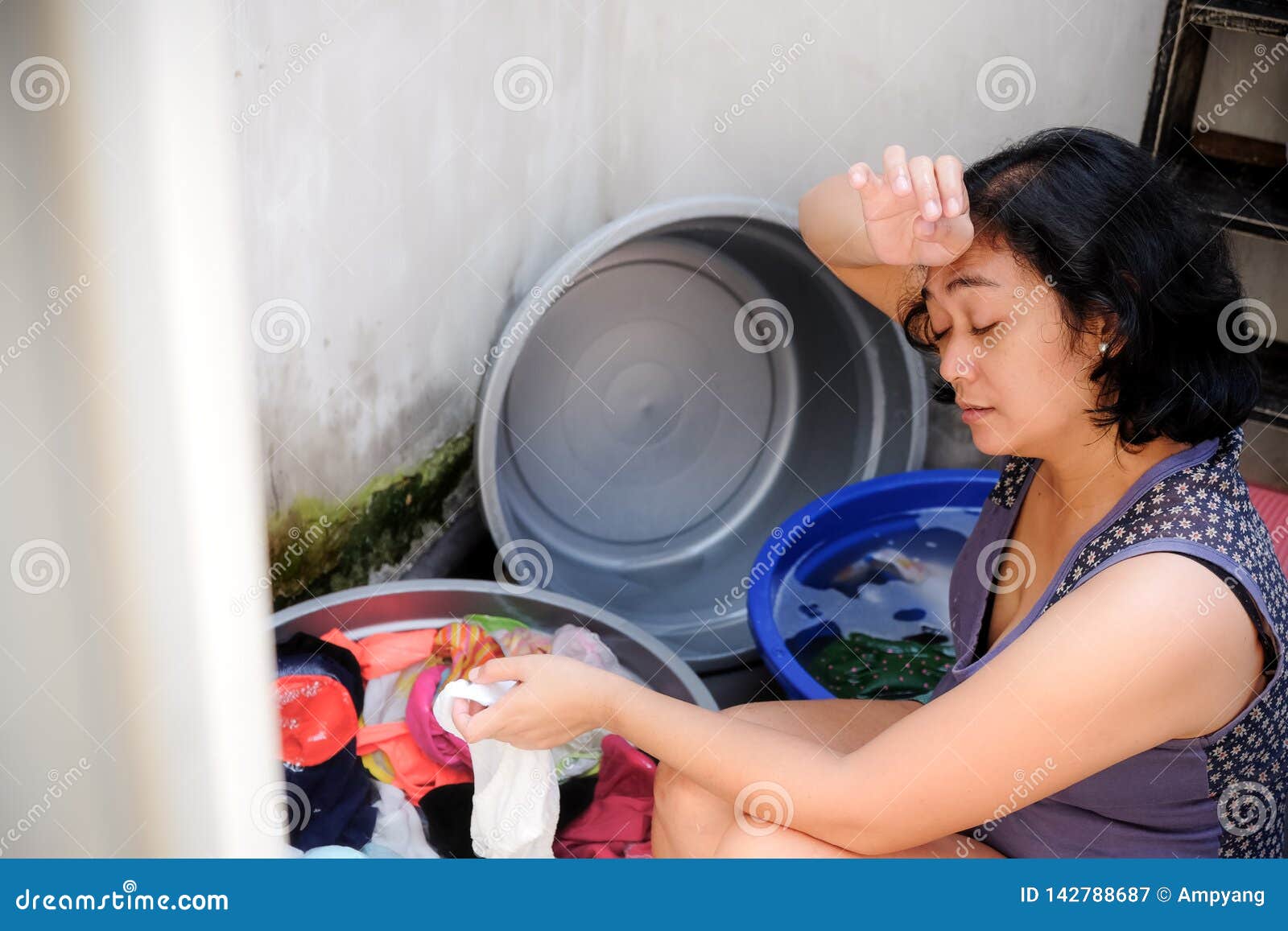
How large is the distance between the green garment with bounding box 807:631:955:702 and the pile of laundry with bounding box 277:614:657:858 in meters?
0.42

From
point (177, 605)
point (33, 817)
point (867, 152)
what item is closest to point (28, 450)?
point (177, 605)

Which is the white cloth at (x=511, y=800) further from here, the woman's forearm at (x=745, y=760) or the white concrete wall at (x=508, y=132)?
the white concrete wall at (x=508, y=132)

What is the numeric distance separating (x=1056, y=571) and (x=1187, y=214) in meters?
0.40
